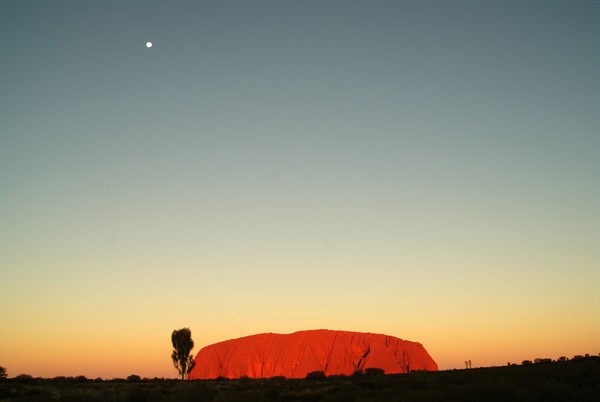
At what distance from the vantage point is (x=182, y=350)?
70.9m

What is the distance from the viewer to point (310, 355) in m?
105

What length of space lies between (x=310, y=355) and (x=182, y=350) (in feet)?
139

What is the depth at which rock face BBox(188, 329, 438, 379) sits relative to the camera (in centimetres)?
10181

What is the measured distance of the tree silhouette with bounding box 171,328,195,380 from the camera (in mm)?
70688

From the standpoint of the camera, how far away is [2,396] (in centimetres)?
→ 2303

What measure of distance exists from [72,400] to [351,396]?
451 inches

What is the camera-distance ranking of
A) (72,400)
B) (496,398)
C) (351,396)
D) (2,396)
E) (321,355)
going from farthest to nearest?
(321,355) → (2,396) → (72,400) → (351,396) → (496,398)

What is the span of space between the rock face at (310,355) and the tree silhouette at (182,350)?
36.8 meters

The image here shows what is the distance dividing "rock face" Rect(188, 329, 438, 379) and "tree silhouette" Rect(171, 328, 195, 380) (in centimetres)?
3684

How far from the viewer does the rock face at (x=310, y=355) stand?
10181cm

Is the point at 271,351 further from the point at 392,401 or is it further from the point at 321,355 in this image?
the point at 392,401

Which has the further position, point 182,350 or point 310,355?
point 310,355

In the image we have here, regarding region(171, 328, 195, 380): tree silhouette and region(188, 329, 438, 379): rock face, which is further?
region(188, 329, 438, 379): rock face

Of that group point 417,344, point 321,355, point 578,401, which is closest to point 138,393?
point 578,401
